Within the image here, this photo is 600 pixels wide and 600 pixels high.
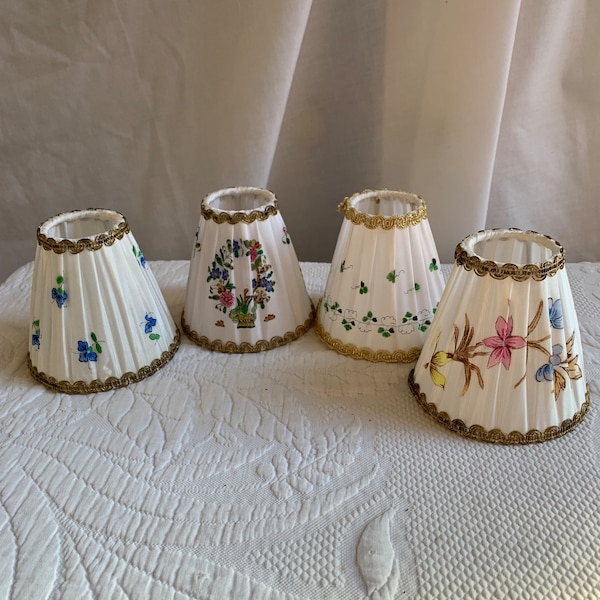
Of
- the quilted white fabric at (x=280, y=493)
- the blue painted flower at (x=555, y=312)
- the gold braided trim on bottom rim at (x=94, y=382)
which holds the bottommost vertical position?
the quilted white fabric at (x=280, y=493)

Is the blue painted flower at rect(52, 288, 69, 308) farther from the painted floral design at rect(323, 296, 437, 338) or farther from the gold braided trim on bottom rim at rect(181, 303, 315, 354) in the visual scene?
the painted floral design at rect(323, 296, 437, 338)

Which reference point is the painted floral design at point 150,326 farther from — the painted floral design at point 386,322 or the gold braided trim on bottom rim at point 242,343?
the painted floral design at point 386,322

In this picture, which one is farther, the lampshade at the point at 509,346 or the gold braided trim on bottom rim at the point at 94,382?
the gold braided trim on bottom rim at the point at 94,382

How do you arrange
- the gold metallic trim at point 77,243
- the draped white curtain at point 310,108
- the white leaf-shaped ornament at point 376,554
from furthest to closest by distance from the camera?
the draped white curtain at point 310,108
the gold metallic trim at point 77,243
the white leaf-shaped ornament at point 376,554

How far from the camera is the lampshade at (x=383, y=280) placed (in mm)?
507

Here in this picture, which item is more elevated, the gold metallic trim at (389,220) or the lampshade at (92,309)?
the gold metallic trim at (389,220)

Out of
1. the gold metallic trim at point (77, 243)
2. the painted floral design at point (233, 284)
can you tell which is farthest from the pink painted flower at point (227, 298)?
the gold metallic trim at point (77, 243)

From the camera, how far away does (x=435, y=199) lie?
0.75 m

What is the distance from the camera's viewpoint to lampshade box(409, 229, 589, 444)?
1.37 feet

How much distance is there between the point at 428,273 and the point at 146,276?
24 centimetres

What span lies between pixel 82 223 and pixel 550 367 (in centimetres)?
40

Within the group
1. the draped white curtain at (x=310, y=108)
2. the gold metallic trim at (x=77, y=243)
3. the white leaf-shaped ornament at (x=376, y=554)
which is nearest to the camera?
the white leaf-shaped ornament at (x=376, y=554)

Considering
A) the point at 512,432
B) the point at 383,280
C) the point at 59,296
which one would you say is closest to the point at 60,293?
the point at 59,296

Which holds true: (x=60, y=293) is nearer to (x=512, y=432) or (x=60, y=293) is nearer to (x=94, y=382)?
(x=94, y=382)
